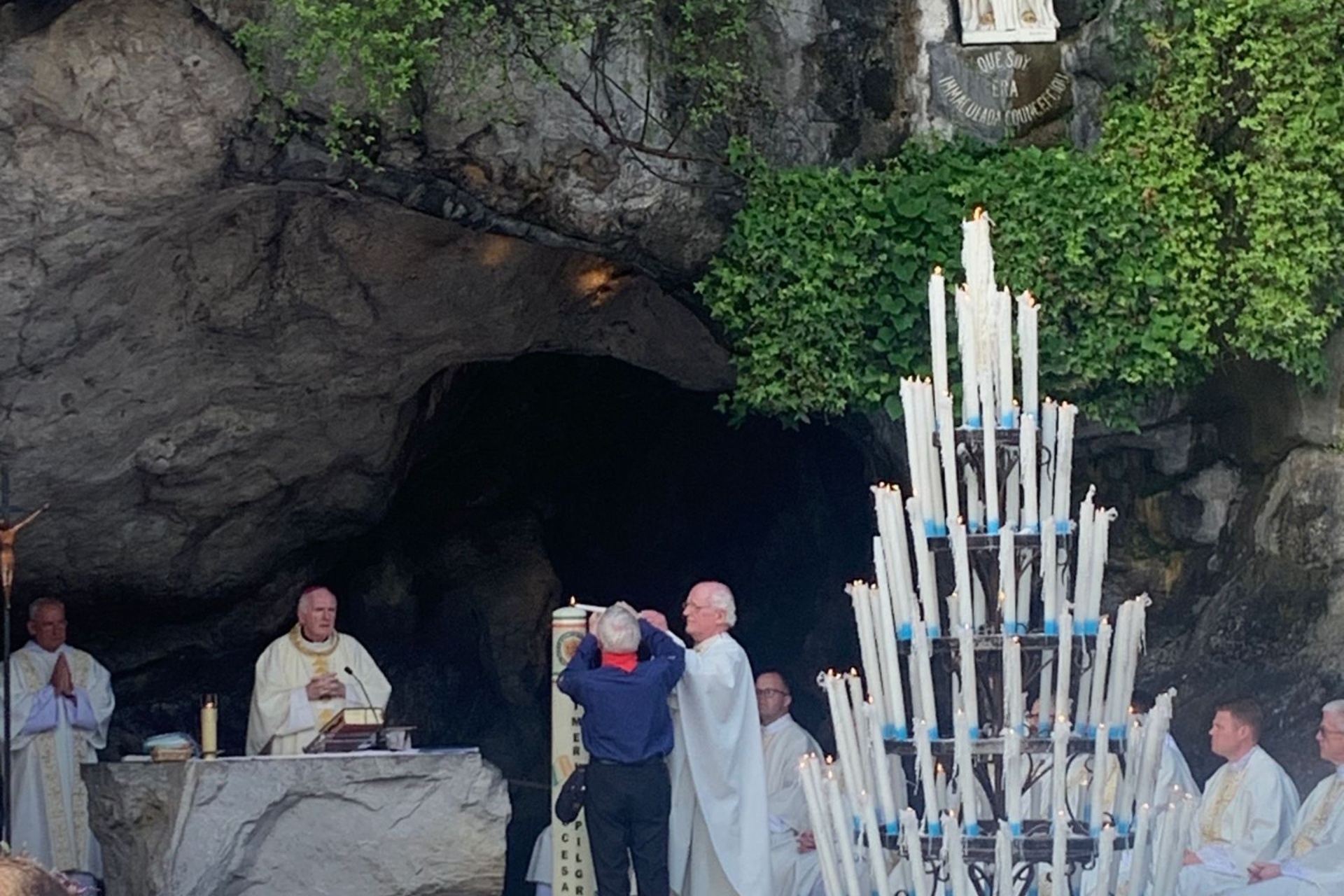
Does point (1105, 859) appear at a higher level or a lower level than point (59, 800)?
lower

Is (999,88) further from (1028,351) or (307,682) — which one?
(307,682)

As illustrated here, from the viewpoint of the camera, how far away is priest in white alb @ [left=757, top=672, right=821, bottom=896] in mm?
10602

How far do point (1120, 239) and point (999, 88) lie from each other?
1.09 m

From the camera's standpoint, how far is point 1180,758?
419 inches

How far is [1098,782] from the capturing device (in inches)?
301

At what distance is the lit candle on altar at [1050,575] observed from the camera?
7.86 m

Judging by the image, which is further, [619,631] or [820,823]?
[619,631]

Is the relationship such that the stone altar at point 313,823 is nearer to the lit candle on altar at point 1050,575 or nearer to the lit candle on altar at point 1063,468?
the lit candle on altar at point 1050,575

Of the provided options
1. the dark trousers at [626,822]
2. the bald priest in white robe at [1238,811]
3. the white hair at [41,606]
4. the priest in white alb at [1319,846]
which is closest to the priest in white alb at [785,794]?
the dark trousers at [626,822]

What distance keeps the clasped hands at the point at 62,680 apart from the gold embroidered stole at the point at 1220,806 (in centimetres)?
588

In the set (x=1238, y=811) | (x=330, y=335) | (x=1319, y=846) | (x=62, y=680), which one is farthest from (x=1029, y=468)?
(x=62, y=680)

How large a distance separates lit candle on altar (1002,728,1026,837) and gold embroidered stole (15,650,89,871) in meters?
5.83

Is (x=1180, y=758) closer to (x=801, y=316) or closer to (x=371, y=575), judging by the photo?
(x=801, y=316)

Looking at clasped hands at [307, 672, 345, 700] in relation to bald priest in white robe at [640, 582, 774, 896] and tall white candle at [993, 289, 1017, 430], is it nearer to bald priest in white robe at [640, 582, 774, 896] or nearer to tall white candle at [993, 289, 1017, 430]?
bald priest in white robe at [640, 582, 774, 896]
